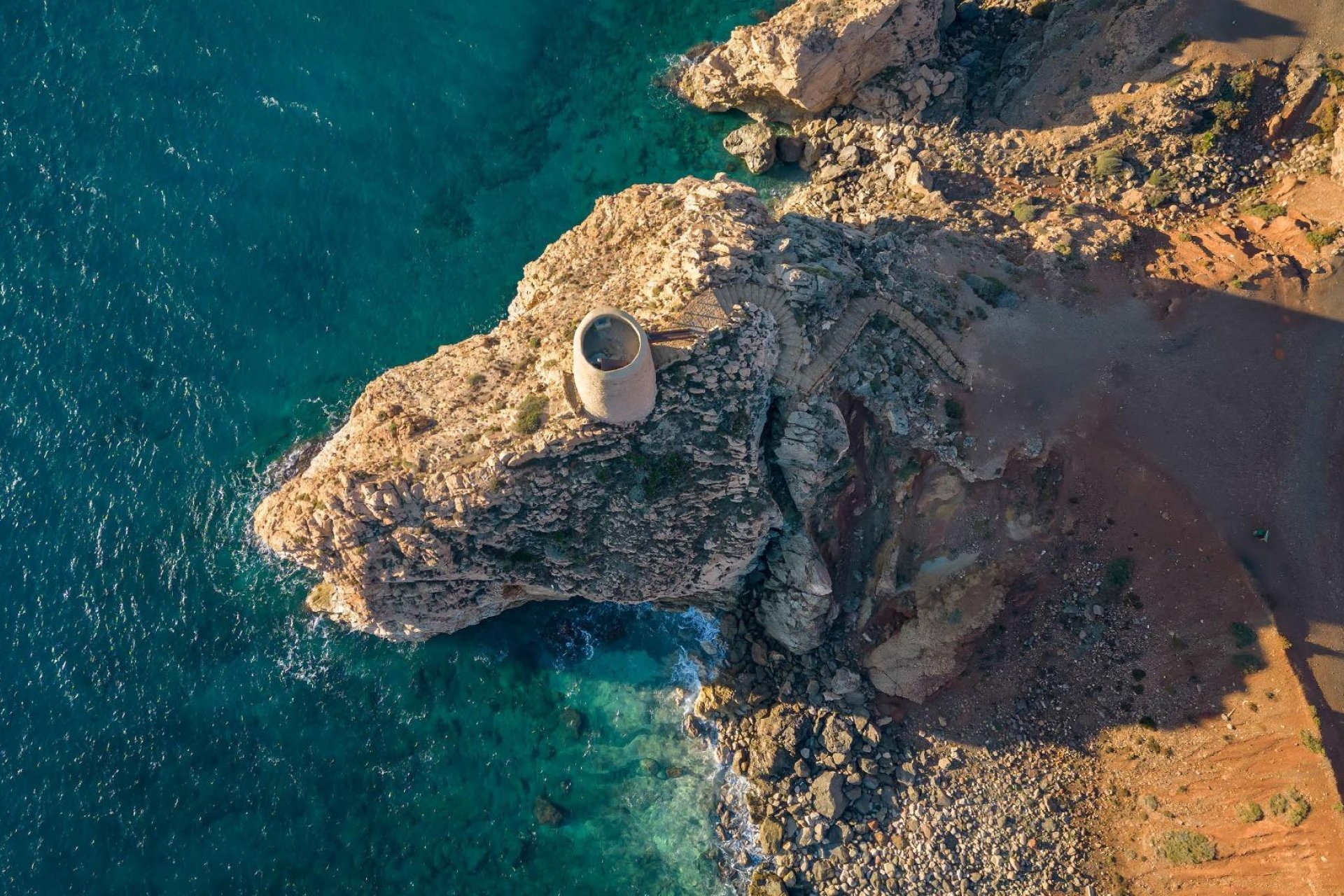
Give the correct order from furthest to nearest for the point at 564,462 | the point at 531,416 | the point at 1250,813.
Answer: the point at 1250,813
the point at 564,462
the point at 531,416

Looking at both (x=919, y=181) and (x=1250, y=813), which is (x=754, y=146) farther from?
(x=1250, y=813)

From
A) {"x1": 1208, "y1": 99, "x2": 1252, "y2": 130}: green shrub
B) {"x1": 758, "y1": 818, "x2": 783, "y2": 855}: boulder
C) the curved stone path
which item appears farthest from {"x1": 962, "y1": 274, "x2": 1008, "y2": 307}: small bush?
{"x1": 758, "y1": 818, "x2": 783, "y2": 855}: boulder

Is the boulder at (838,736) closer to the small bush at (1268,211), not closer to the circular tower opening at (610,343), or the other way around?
the circular tower opening at (610,343)

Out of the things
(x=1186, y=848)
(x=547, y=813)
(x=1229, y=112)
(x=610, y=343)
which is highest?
(x=1229, y=112)

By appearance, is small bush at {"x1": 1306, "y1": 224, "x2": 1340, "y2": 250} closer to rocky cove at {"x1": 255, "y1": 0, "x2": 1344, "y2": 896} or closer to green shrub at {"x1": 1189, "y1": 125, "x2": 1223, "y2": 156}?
rocky cove at {"x1": 255, "y1": 0, "x2": 1344, "y2": 896}

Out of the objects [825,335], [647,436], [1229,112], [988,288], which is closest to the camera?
[647,436]

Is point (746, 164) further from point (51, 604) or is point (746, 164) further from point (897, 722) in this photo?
point (51, 604)

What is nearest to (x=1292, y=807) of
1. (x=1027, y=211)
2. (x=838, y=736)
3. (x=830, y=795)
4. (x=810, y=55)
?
(x=838, y=736)

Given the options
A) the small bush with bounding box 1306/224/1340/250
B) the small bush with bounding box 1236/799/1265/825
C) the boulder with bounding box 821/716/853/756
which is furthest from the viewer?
the boulder with bounding box 821/716/853/756
